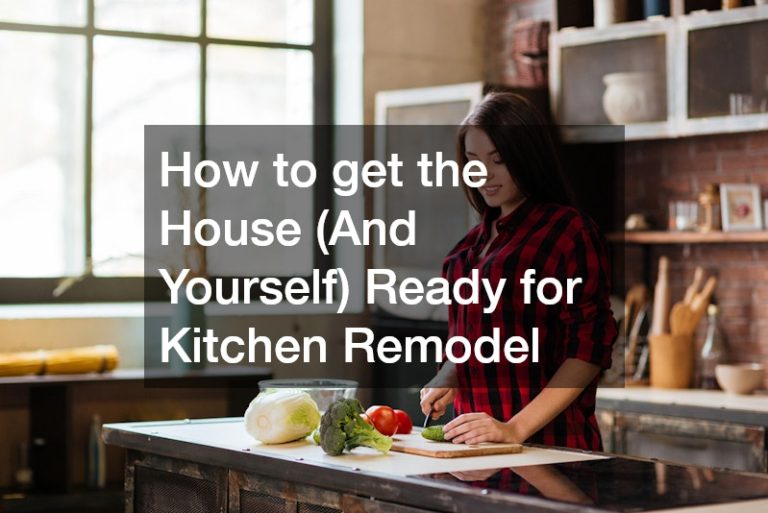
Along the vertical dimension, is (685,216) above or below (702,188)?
below

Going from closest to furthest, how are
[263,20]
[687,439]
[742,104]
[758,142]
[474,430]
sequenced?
1. [474,430]
2. [687,439]
3. [742,104]
4. [758,142]
5. [263,20]

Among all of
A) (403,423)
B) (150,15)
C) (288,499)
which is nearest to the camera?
(288,499)

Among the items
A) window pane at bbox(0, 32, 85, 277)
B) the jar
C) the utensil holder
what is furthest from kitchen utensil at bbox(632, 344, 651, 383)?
window pane at bbox(0, 32, 85, 277)

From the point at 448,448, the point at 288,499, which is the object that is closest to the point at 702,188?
the point at 448,448

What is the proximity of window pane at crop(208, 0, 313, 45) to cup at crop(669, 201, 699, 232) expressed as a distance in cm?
208

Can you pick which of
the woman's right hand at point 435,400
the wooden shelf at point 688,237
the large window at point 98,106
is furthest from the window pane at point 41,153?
the woman's right hand at point 435,400

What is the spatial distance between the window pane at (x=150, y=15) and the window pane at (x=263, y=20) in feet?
0.32

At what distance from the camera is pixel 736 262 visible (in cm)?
552

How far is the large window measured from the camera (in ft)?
18.7

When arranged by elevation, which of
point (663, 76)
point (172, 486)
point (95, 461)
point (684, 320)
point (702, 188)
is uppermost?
point (663, 76)

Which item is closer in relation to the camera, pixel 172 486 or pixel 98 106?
pixel 172 486

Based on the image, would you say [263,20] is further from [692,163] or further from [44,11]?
[692,163]

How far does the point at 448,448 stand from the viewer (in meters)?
2.87

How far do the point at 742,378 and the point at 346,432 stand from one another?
2.78 m
